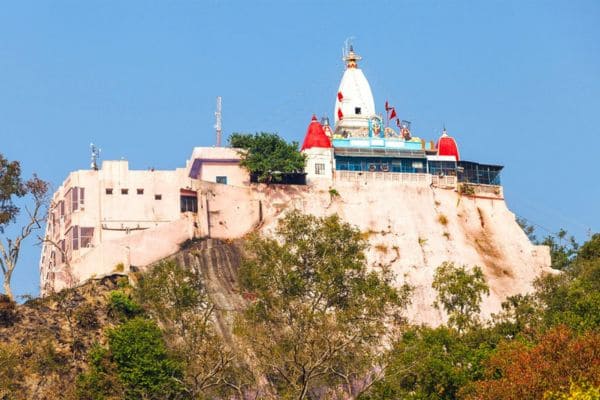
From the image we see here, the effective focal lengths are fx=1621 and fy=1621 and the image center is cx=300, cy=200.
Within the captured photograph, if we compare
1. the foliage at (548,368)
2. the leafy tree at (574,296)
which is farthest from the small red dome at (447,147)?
the foliage at (548,368)

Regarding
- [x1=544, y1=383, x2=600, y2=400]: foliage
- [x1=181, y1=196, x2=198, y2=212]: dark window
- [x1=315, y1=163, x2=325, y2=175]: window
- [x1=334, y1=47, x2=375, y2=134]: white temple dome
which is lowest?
[x1=544, y1=383, x2=600, y2=400]: foliage

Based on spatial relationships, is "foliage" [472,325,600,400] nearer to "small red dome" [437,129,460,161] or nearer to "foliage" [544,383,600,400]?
"foliage" [544,383,600,400]

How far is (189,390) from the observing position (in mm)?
82625

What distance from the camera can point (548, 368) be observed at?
6788cm

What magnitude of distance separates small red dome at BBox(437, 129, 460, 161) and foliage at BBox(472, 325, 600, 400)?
136ft

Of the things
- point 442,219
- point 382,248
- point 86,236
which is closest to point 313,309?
point 86,236

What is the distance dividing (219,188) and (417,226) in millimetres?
13664

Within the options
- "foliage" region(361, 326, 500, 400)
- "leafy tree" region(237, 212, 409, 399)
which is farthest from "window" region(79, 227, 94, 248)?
"foliage" region(361, 326, 500, 400)

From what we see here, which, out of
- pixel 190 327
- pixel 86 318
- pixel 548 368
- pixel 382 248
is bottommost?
pixel 548 368

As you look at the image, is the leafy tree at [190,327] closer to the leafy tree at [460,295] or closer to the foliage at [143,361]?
the foliage at [143,361]

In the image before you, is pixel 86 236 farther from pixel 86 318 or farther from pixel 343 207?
pixel 343 207

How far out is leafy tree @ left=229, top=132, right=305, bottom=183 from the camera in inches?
4252

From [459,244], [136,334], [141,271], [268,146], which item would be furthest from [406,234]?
[136,334]

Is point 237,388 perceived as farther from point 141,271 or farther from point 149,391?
point 141,271
